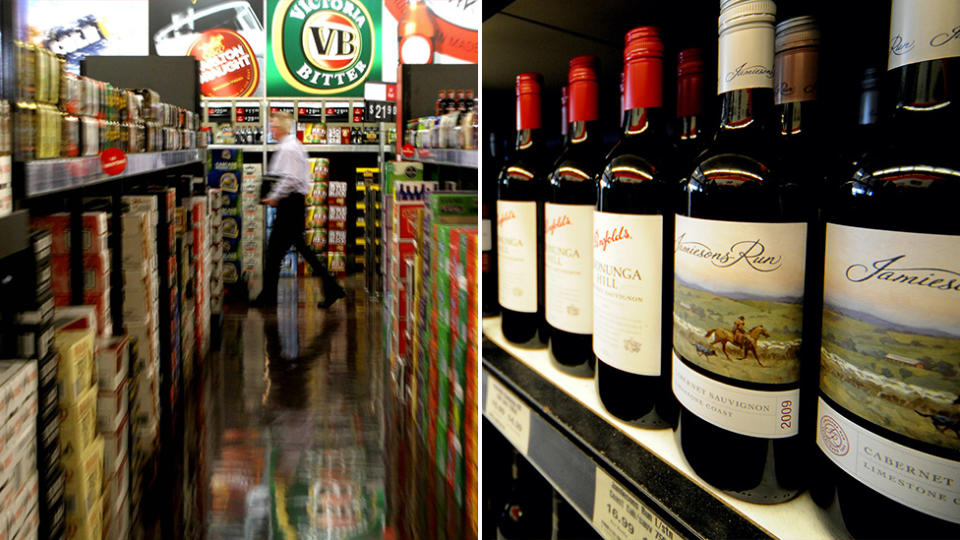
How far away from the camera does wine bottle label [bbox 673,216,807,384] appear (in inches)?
24.7

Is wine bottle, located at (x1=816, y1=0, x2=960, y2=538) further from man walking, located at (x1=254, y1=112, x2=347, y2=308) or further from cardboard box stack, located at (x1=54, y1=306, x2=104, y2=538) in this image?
man walking, located at (x1=254, y1=112, x2=347, y2=308)

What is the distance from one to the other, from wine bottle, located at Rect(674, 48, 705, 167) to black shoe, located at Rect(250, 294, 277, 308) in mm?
4735

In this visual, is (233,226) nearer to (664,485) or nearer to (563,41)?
(563,41)

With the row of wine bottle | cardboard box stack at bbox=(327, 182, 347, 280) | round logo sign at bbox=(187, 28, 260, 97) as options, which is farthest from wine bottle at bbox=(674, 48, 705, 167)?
round logo sign at bbox=(187, 28, 260, 97)

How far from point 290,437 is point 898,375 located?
2.52m

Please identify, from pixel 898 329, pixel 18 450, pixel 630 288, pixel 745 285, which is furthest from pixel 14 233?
pixel 898 329

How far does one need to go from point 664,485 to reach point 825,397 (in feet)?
0.59

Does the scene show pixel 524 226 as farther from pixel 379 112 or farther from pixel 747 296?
pixel 379 112

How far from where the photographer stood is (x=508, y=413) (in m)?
1.03

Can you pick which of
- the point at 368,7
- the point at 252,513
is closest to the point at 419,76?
the point at 252,513

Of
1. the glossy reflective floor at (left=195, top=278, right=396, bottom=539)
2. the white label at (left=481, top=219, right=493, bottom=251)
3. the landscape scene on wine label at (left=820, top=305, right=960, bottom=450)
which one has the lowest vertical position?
the glossy reflective floor at (left=195, top=278, right=396, bottom=539)

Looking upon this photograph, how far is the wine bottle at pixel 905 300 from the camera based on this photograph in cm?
49

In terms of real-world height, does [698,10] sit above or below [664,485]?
above

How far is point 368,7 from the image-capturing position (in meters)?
7.86
